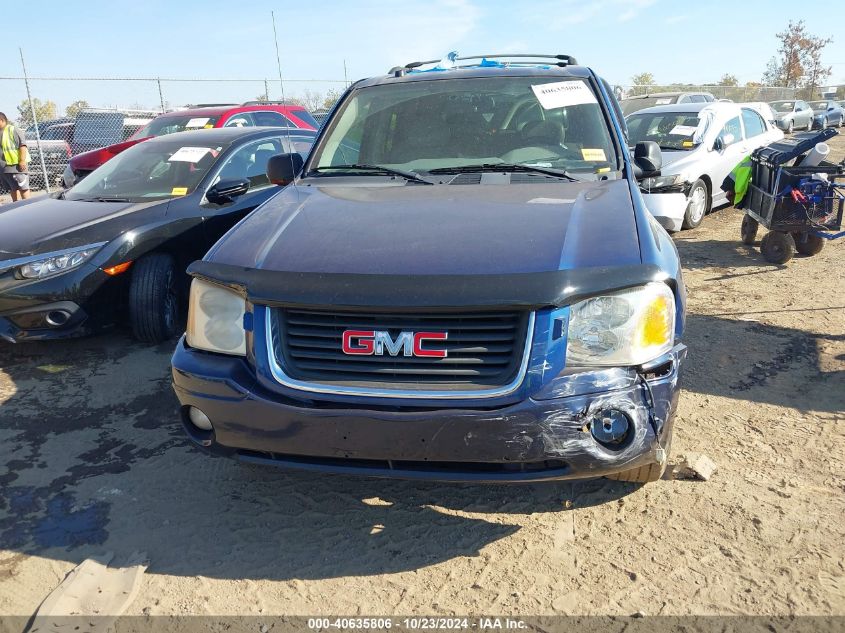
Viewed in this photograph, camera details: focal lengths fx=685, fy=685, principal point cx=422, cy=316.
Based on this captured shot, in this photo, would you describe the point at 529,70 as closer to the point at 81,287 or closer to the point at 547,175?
the point at 547,175

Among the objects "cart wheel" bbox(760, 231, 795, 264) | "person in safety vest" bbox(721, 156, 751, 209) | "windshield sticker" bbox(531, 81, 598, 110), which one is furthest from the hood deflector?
"person in safety vest" bbox(721, 156, 751, 209)

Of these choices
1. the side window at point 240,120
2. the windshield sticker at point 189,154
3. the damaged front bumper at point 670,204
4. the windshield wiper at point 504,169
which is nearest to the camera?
the windshield wiper at point 504,169

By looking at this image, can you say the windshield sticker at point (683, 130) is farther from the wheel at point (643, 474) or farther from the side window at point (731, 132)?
the wheel at point (643, 474)

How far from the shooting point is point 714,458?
132 inches

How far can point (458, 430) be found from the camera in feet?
7.61

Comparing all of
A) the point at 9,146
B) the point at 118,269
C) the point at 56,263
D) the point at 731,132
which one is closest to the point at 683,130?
the point at 731,132

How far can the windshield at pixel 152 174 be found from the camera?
5723 millimetres

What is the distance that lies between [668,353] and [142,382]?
3490mm

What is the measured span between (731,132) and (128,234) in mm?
8404

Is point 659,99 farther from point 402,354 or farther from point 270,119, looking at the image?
point 402,354

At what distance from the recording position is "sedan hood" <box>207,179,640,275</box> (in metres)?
2.49

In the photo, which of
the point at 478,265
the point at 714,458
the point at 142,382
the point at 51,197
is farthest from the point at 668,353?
the point at 51,197

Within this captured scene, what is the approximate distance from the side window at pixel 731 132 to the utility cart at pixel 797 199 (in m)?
2.09

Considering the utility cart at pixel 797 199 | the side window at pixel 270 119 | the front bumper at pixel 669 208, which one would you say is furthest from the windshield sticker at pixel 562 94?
the side window at pixel 270 119
